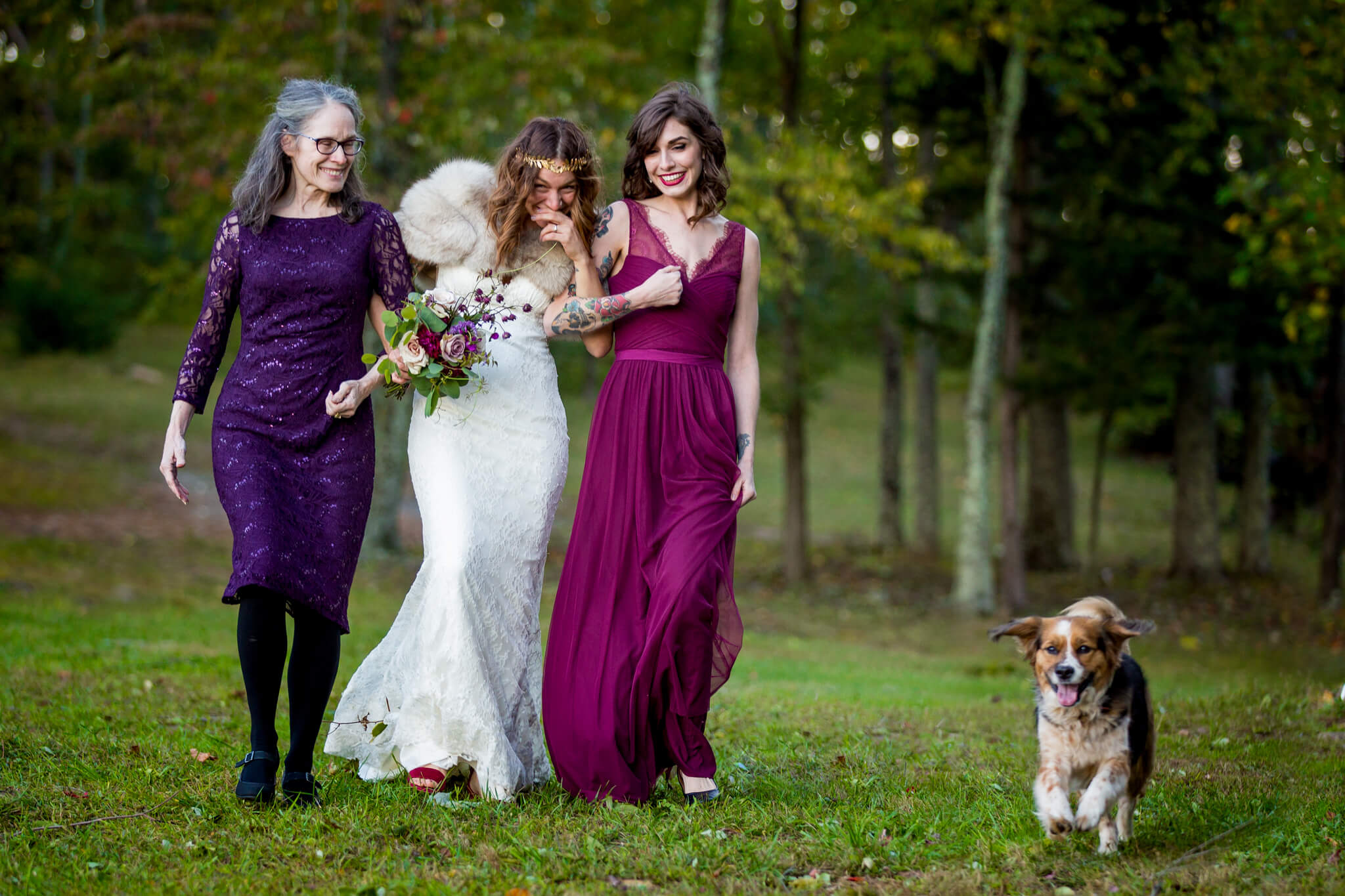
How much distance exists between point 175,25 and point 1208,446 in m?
14.2

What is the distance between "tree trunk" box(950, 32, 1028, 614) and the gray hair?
412 inches

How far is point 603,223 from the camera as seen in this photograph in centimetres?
491

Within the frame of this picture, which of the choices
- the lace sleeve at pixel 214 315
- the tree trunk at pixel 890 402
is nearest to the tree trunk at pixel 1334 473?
the tree trunk at pixel 890 402

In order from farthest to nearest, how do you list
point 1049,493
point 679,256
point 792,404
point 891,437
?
point 891,437
point 1049,493
point 792,404
point 679,256

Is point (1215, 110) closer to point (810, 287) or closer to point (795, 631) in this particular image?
point (795, 631)

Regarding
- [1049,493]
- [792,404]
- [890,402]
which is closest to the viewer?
[792,404]

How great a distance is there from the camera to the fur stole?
476 cm

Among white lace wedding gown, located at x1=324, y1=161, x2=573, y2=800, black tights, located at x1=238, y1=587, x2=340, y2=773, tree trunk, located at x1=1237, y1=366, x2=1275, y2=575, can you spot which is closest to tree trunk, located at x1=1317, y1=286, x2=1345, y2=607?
tree trunk, located at x1=1237, y1=366, x2=1275, y2=575

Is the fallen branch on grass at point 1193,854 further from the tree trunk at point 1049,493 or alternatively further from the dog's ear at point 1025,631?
the tree trunk at point 1049,493

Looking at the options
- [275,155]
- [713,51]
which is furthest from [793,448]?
[275,155]

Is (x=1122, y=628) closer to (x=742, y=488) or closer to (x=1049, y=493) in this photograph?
(x=742, y=488)

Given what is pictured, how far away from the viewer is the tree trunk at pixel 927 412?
18703mm

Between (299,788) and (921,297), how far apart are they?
16.4m

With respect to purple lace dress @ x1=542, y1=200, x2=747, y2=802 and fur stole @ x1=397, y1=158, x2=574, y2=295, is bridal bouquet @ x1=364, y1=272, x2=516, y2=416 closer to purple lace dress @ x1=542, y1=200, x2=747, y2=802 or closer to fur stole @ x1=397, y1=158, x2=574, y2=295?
fur stole @ x1=397, y1=158, x2=574, y2=295
